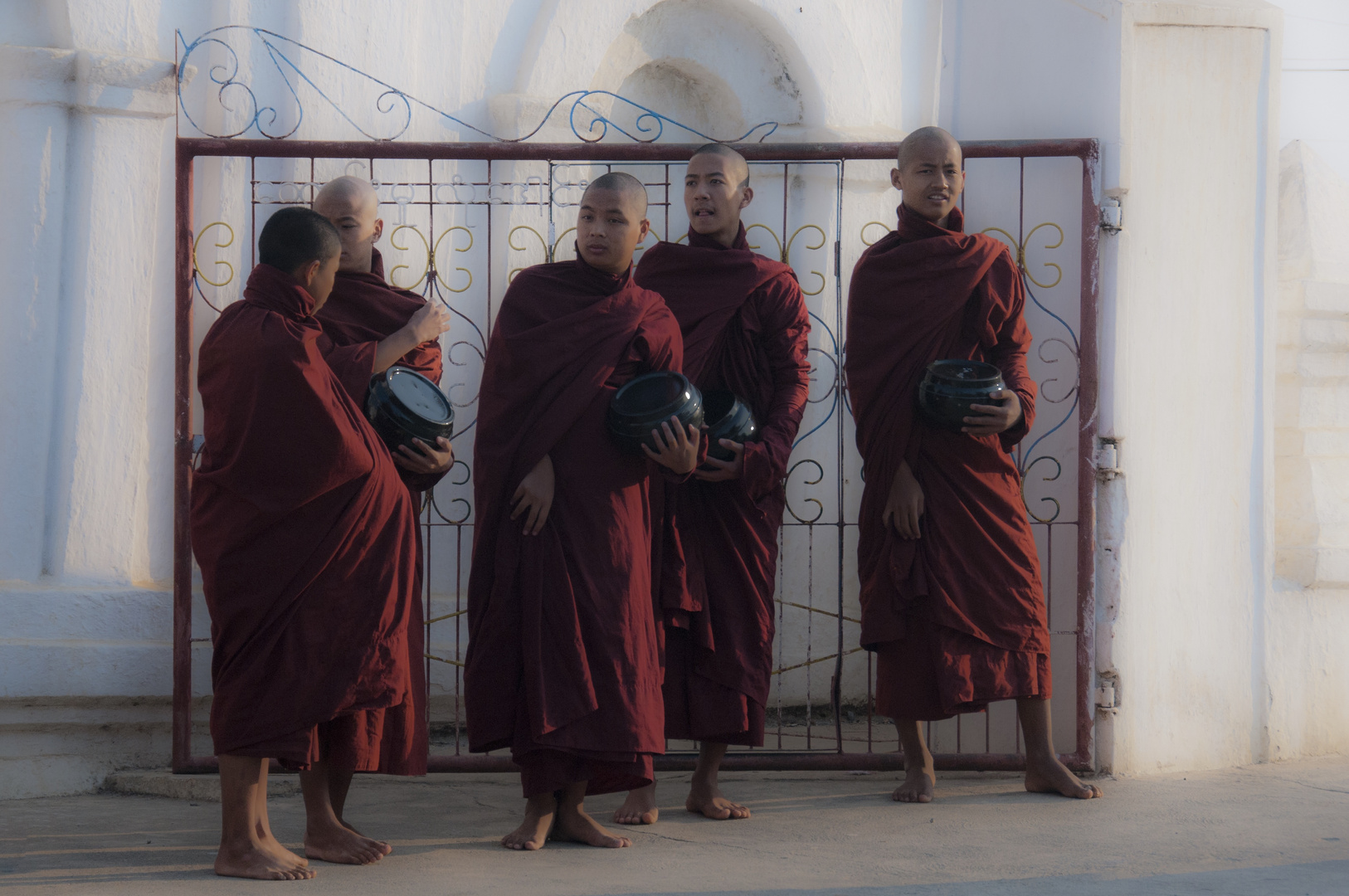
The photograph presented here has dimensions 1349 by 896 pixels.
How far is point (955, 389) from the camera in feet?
13.0

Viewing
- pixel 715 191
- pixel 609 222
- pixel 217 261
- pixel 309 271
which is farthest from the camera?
pixel 217 261

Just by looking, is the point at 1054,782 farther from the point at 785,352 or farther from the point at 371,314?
the point at 371,314

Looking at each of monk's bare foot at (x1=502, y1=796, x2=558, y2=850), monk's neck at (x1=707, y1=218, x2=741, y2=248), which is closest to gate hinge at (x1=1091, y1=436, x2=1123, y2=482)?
monk's neck at (x1=707, y1=218, x2=741, y2=248)

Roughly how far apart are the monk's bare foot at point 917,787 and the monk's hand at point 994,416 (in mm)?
1086

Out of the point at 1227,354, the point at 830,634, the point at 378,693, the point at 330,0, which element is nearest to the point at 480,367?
the point at 330,0

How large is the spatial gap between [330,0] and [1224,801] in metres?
4.36

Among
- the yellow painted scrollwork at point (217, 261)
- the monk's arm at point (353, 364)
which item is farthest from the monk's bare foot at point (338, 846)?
the yellow painted scrollwork at point (217, 261)

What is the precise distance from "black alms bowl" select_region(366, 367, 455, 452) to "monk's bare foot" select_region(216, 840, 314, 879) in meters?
1.05

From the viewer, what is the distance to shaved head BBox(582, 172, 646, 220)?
3.65m

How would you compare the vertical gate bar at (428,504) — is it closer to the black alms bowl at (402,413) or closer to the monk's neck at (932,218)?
the black alms bowl at (402,413)

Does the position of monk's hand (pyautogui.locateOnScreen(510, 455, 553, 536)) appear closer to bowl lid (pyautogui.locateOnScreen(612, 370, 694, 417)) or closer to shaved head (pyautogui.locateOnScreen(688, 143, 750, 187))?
bowl lid (pyautogui.locateOnScreen(612, 370, 694, 417))

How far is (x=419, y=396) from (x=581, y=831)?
49.2 inches

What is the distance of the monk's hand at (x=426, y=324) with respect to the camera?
372 centimetres

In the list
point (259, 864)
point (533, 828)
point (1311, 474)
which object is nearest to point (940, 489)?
point (533, 828)
